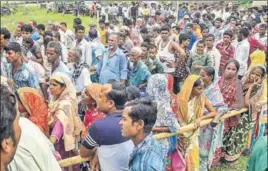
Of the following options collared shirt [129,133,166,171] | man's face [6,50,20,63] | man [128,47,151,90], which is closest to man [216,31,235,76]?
man [128,47,151,90]

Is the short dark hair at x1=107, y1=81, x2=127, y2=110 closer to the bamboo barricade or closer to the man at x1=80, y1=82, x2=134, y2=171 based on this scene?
the man at x1=80, y1=82, x2=134, y2=171

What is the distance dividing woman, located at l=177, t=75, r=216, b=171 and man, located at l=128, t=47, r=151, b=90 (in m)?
1.67

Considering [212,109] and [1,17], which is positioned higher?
[212,109]

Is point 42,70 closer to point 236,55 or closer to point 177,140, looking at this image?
point 177,140

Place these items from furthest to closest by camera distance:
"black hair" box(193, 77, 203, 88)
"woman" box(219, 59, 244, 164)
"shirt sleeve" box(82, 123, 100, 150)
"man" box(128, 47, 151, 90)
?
1. "man" box(128, 47, 151, 90)
2. "woman" box(219, 59, 244, 164)
3. "black hair" box(193, 77, 203, 88)
4. "shirt sleeve" box(82, 123, 100, 150)

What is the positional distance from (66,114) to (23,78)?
1.33 metres

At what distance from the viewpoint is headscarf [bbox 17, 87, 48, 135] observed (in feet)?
12.0

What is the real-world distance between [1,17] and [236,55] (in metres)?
22.5

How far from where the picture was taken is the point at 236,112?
523 centimetres

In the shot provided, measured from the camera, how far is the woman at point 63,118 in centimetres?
384

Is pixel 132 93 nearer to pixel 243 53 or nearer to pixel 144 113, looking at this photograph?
pixel 144 113

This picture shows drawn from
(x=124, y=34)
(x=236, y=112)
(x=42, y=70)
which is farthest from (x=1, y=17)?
(x=236, y=112)

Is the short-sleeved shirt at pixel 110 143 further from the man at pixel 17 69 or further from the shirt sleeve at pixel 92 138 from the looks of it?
the man at pixel 17 69

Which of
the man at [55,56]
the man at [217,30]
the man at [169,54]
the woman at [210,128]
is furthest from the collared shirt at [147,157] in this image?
the man at [217,30]
